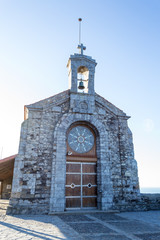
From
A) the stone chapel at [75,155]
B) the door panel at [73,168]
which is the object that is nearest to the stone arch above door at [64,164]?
the stone chapel at [75,155]

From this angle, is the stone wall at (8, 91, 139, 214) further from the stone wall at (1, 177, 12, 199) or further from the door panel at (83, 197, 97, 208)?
the stone wall at (1, 177, 12, 199)

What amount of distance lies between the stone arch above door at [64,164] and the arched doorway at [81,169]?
1.30 ft

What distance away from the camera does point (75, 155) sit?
32.8ft

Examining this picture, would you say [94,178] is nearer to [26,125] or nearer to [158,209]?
[158,209]

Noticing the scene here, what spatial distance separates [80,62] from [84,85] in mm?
1495

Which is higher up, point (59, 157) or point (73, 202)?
point (59, 157)

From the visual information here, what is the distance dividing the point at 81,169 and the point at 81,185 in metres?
0.84

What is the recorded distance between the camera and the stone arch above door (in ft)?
29.1

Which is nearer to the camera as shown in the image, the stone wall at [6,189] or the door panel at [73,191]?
the door panel at [73,191]

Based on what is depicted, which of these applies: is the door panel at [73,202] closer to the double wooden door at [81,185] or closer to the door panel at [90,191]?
the double wooden door at [81,185]

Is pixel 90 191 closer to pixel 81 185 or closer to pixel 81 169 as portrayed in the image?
pixel 81 185

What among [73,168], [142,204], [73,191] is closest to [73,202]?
[73,191]

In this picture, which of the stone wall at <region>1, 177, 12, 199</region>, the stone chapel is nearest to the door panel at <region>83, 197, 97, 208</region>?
the stone chapel

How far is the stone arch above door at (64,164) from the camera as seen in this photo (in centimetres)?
887
